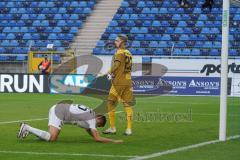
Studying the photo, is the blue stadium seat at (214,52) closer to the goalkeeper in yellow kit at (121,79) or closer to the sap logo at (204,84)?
the sap logo at (204,84)

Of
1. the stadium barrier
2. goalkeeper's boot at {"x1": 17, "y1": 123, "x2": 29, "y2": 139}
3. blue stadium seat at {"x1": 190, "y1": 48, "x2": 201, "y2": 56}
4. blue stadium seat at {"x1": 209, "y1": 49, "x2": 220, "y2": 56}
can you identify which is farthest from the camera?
blue stadium seat at {"x1": 209, "y1": 49, "x2": 220, "y2": 56}

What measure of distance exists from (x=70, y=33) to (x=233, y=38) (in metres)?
10.7

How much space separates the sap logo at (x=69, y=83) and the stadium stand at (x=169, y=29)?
5.19 meters

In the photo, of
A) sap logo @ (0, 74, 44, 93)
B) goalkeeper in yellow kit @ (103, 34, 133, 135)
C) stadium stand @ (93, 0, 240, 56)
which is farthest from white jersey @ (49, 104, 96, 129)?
stadium stand @ (93, 0, 240, 56)

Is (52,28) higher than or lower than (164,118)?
higher

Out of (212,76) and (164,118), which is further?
(212,76)

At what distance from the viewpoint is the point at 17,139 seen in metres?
12.8

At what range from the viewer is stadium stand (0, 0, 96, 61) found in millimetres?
41844

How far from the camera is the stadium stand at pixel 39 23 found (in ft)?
137

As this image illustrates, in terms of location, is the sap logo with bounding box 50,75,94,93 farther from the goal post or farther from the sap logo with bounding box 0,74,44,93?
the goal post

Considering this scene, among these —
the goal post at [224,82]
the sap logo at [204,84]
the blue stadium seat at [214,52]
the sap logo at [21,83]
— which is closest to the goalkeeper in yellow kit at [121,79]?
the goal post at [224,82]

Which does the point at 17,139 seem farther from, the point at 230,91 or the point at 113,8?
the point at 113,8

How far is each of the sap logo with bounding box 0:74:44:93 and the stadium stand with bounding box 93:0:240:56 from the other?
592cm

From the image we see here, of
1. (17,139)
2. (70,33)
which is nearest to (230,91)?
(70,33)
